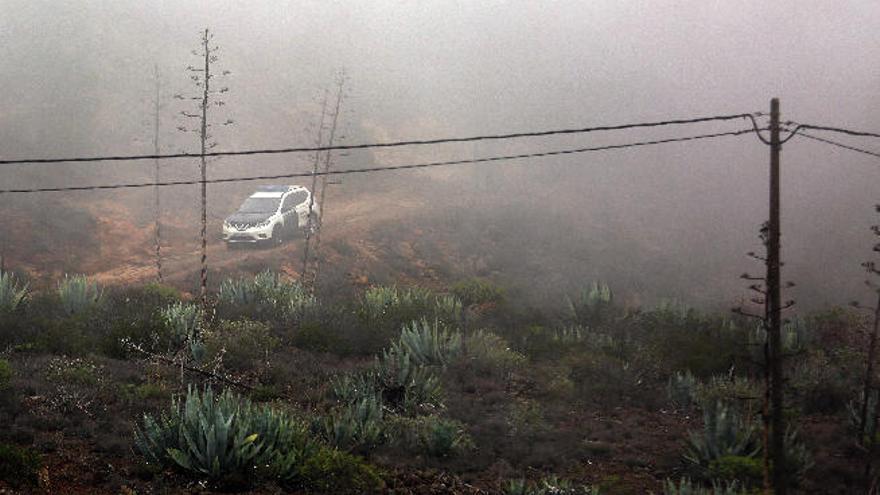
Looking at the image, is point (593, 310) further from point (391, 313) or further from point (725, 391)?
point (725, 391)

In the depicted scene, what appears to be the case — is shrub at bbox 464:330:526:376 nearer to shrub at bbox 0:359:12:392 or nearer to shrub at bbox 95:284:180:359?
shrub at bbox 95:284:180:359

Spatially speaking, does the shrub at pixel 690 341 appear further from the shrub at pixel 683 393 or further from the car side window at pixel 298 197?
the car side window at pixel 298 197

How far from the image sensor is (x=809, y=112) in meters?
57.2

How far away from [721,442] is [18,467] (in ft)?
29.9

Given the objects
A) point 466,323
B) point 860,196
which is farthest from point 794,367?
point 860,196

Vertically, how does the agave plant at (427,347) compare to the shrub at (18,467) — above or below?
above

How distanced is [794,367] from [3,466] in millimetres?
15160

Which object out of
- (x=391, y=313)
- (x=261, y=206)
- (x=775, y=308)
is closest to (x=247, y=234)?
(x=261, y=206)

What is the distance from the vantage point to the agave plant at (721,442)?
34.4 feet

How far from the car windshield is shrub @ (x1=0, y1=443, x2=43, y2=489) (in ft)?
66.3

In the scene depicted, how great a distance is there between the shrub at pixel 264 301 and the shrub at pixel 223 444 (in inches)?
319

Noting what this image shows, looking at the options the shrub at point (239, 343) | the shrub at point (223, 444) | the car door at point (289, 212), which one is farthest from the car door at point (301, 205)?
the shrub at point (223, 444)

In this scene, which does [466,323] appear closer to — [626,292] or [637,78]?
[626,292]

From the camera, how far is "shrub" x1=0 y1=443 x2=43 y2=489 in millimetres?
7566
